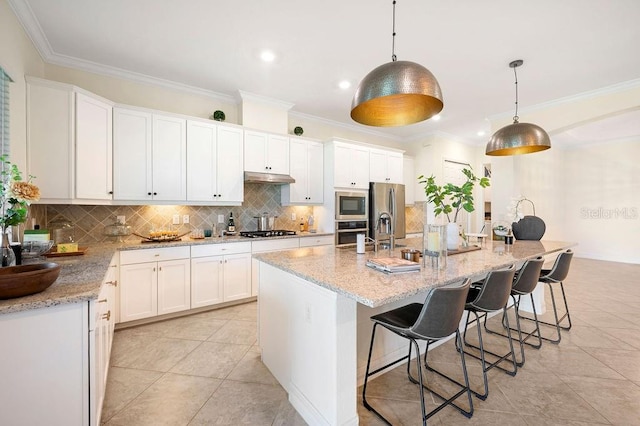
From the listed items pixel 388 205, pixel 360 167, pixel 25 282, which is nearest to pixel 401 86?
pixel 25 282

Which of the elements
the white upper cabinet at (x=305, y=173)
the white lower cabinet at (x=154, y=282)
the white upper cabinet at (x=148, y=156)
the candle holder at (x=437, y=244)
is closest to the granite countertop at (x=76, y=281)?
the white lower cabinet at (x=154, y=282)

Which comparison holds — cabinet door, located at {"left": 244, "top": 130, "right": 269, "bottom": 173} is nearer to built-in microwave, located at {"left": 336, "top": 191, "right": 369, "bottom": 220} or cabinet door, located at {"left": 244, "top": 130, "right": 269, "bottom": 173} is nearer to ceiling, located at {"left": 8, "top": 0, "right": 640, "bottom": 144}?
ceiling, located at {"left": 8, "top": 0, "right": 640, "bottom": 144}

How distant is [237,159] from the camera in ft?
12.4

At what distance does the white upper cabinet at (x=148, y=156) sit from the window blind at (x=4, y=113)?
34.1 inches

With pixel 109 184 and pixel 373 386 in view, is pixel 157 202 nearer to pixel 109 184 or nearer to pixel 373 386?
pixel 109 184

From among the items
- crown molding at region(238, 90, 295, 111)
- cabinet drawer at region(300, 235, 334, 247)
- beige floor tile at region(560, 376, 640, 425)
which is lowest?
beige floor tile at region(560, 376, 640, 425)

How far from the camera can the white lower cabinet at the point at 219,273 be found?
330 centimetres

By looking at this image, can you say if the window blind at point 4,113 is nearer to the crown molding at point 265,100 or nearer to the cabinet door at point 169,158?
the cabinet door at point 169,158

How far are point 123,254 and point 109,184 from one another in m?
0.77

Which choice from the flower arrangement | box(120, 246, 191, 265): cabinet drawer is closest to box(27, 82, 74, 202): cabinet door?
box(120, 246, 191, 265): cabinet drawer

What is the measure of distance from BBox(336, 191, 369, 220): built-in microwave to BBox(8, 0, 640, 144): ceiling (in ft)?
5.33

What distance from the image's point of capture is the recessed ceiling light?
2908 millimetres

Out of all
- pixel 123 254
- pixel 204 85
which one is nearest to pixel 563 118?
pixel 204 85

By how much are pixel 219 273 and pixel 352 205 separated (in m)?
2.36
